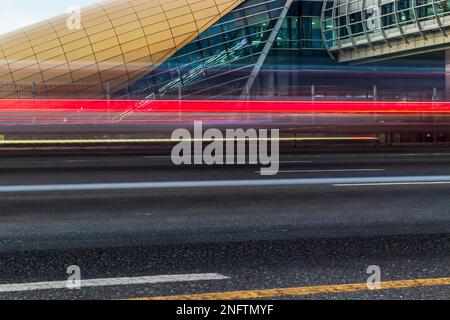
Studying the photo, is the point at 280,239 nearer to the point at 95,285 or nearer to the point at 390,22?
the point at 95,285

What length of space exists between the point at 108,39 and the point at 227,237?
3815 cm

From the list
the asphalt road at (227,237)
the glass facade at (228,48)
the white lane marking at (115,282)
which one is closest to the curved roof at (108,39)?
the glass facade at (228,48)

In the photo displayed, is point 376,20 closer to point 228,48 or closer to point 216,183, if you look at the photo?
point 228,48

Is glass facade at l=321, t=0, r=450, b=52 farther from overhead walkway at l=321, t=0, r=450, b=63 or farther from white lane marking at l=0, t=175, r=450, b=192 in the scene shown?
→ white lane marking at l=0, t=175, r=450, b=192

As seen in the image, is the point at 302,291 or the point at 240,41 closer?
the point at 302,291

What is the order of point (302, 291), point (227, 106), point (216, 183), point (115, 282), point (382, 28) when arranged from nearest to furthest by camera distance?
1. point (302, 291)
2. point (115, 282)
3. point (216, 183)
4. point (227, 106)
5. point (382, 28)

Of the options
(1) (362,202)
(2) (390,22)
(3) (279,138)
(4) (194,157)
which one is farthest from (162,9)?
(1) (362,202)

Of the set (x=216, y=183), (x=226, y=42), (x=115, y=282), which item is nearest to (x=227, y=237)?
(x=115, y=282)

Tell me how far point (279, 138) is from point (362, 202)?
11.8 m

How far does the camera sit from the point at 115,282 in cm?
400

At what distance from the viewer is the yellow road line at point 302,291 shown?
12.1ft

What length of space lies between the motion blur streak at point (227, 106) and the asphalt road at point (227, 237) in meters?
10.4

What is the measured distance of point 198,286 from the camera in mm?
3924

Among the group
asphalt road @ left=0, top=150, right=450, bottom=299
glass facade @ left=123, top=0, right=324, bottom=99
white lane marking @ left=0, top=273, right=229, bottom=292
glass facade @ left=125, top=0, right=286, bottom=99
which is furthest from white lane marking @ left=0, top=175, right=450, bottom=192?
glass facade @ left=123, top=0, right=324, bottom=99
